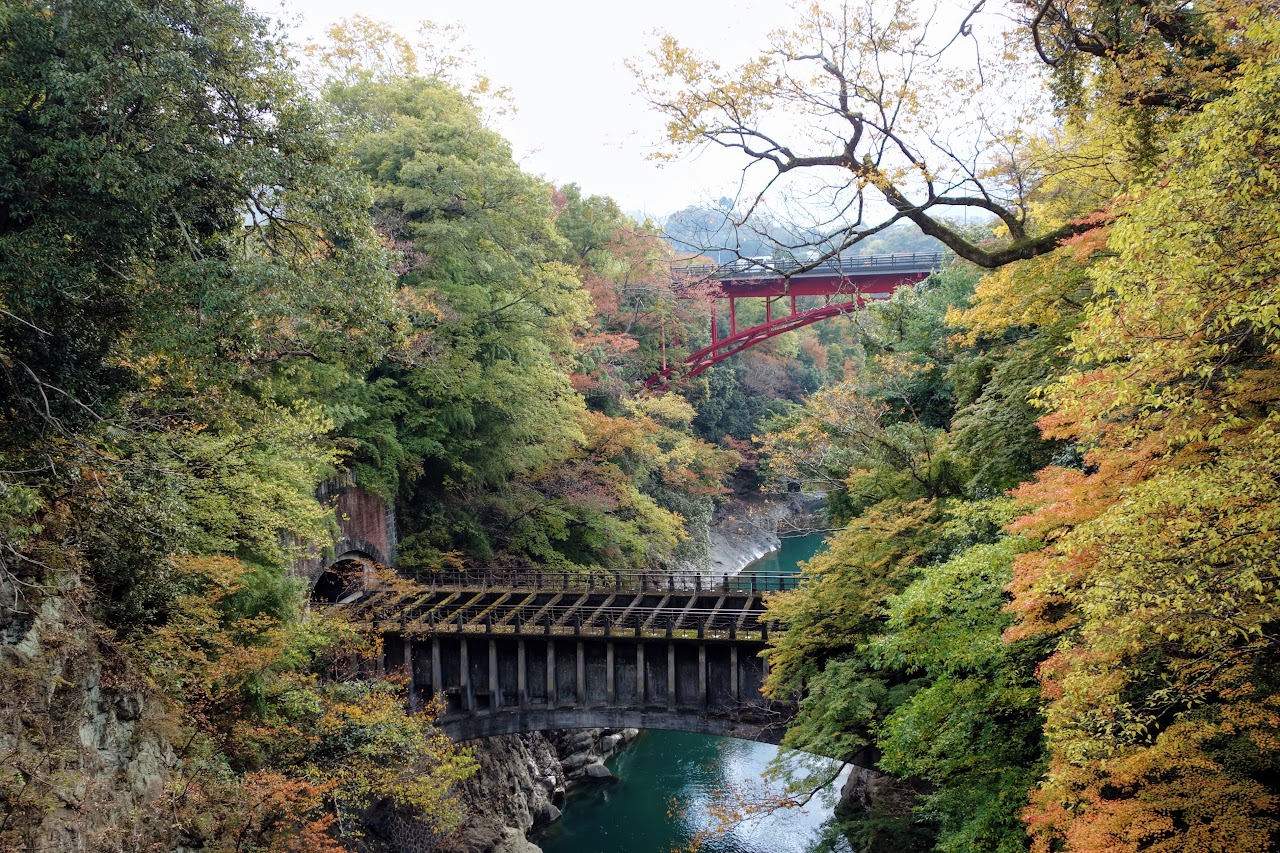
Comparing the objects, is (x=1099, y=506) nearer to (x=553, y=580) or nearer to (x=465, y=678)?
(x=465, y=678)

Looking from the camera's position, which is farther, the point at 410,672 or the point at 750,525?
the point at 750,525

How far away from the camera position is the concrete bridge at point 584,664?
14.2 meters

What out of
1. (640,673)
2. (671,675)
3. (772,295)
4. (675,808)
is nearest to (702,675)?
(671,675)

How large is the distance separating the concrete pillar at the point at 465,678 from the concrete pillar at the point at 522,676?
1.00 m

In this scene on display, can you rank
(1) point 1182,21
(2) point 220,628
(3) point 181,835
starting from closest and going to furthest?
(1) point 1182,21 < (3) point 181,835 < (2) point 220,628

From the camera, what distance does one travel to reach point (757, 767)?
19.5 meters

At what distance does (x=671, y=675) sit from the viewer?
14344 mm

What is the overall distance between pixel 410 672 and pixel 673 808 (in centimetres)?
695

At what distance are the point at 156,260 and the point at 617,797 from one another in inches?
620

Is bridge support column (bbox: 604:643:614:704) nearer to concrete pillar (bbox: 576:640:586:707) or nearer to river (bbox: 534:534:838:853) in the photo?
concrete pillar (bbox: 576:640:586:707)

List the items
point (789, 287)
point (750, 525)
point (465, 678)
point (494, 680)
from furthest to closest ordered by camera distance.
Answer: point (750, 525), point (789, 287), point (465, 678), point (494, 680)

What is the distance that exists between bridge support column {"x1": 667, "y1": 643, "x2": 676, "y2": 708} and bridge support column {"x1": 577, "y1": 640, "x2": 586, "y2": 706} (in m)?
1.67

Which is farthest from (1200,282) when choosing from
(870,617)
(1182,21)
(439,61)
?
(439,61)

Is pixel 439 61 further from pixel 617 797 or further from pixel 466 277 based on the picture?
pixel 617 797
